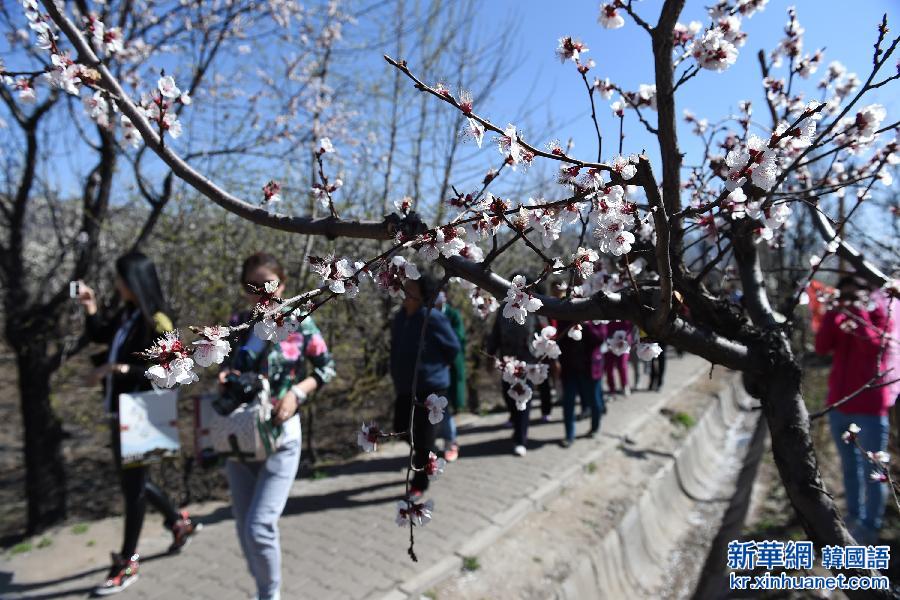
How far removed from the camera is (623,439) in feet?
19.2

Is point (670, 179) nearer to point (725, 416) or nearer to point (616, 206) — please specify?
point (616, 206)

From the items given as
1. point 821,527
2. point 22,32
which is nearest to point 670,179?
point 821,527

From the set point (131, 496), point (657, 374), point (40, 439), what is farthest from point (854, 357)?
point (40, 439)

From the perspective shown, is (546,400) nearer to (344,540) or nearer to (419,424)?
(419,424)

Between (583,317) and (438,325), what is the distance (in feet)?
8.59

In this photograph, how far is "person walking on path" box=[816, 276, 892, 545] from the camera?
341cm

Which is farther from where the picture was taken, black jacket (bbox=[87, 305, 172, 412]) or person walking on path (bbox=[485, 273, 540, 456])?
person walking on path (bbox=[485, 273, 540, 456])

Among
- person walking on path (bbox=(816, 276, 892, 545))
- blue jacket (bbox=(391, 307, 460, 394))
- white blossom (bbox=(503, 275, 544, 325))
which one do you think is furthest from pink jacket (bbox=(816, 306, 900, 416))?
white blossom (bbox=(503, 275, 544, 325))

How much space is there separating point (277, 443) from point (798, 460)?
2.16 meters

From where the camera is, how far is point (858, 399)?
11.1 feet

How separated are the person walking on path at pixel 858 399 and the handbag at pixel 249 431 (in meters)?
3.51

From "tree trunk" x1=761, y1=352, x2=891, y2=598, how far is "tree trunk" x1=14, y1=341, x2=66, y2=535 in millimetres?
4849

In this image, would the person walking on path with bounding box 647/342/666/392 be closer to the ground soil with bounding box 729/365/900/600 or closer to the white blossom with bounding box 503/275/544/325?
the ground soil with bounding box 729/365/900/600

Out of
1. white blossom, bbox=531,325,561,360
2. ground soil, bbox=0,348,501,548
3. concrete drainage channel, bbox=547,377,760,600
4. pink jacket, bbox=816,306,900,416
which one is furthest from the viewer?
ground soil, bbox=0,348,501,548
